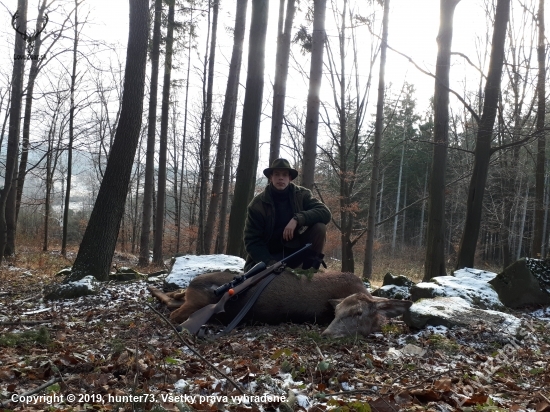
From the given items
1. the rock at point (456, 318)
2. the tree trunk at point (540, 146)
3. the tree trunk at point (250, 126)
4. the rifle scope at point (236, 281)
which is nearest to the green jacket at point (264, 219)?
the rifle scope at point (236, 281)

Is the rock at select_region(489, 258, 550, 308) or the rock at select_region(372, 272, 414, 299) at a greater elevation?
the rock at select_region(489, 258, 550, 308)

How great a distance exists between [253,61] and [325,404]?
824 centimetres

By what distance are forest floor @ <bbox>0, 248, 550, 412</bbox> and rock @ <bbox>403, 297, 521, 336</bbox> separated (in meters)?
0.12

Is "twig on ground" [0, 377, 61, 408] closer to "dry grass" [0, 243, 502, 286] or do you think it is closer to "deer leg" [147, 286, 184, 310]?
"deer leg" [147, 286, 184, 310]

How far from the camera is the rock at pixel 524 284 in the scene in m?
6.20

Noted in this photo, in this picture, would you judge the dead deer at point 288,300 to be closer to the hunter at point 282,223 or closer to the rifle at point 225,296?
the rifle at point 225,296

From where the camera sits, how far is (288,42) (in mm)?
12500

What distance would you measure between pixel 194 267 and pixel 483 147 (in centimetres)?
628

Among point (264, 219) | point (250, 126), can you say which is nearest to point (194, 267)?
point (264, 219)

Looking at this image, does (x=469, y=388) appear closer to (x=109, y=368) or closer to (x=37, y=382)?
(x=109, y=368)

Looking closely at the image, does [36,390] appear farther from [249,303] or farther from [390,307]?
[390,307]

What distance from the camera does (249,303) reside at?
446cm

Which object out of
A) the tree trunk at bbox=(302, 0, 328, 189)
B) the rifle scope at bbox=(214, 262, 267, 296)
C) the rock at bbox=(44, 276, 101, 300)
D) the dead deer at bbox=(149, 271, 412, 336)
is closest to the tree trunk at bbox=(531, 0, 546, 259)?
the tree trunk at bbox=(302, 0, 328, 189)

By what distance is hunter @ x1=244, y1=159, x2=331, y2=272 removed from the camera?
523 centimetres
